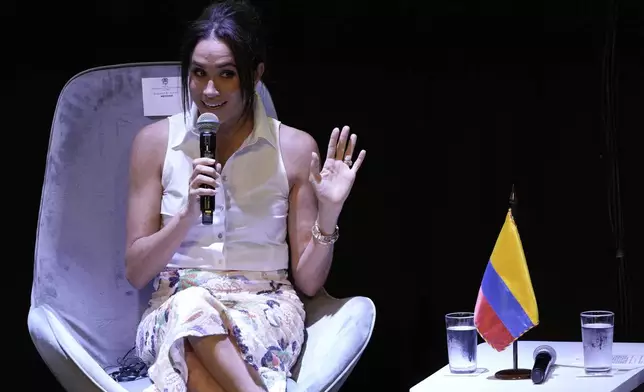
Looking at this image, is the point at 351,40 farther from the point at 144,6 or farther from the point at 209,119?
the point at 209,119

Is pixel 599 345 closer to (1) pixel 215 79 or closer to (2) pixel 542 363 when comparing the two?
(2) pixel 542 363

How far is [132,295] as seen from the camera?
2.46m

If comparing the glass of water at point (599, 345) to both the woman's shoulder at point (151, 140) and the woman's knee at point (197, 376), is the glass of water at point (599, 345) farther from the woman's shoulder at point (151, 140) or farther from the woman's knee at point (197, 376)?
the woman's shoulder at point (151, 140)

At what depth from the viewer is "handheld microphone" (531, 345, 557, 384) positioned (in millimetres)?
1878

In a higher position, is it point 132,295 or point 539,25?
→ point 539,25

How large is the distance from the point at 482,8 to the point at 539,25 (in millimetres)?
166

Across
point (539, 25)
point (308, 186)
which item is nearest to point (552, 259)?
point (539, 25)

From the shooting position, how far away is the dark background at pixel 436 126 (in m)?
2.74

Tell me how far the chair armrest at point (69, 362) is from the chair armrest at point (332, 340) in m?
0.40

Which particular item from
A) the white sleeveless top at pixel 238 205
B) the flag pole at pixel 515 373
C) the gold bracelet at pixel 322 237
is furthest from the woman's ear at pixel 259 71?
the flag pole at pixel 515 373

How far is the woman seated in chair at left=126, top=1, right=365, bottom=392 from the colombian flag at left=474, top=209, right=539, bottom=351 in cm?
39

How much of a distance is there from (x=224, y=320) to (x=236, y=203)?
0.38 metres

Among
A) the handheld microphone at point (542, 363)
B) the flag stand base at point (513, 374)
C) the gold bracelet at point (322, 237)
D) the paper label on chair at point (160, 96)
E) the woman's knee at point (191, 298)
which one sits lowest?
the flag stand base at point (513, 374)

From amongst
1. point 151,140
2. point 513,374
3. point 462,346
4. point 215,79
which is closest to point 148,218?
point 151,140
